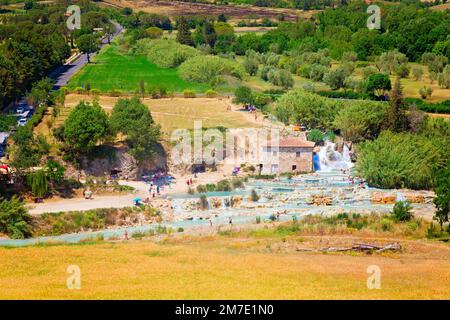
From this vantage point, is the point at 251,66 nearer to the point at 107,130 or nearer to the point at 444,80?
the point at 444,80

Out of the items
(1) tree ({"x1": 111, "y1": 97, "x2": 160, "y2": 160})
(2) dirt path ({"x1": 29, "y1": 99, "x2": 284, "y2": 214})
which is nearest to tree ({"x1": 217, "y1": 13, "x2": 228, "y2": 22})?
(1) tree ({"x1": 111, "y1": 97, "x2": 160, "y2": 160})

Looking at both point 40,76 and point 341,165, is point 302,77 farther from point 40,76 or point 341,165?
point 341,165

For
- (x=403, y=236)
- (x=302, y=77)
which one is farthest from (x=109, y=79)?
(x=403, y=236)

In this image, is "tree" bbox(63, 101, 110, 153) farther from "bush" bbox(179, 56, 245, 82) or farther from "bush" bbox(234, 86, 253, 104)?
"bush" bbox(179, 56, 245, 82)

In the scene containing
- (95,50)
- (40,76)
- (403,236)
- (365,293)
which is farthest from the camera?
(95,50)

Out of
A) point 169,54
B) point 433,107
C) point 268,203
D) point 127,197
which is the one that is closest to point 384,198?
point 268,203
